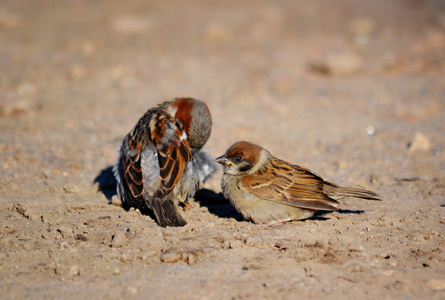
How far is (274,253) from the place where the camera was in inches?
196

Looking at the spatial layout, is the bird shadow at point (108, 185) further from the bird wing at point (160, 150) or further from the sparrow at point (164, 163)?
the bird wing at point (160, 150)

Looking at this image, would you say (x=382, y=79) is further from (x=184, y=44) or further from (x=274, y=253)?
(x=274, y=253)

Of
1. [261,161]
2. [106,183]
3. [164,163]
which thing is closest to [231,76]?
[106,183]

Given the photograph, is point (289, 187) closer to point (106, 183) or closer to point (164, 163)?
point (164, 163)

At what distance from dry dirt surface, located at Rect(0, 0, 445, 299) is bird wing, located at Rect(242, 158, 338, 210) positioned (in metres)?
0.29

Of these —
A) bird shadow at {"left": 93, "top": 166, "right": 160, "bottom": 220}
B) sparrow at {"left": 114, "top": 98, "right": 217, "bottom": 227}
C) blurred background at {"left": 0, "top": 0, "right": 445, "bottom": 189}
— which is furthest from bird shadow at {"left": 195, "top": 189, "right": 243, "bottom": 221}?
blurred background at {"left": 0, "top": 0, "right": 445, "bottom": 189}

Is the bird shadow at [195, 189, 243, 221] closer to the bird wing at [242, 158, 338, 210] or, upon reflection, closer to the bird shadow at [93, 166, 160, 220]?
the bird wing at [242, 158, 338, 210]

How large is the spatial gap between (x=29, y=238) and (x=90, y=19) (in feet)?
42.5

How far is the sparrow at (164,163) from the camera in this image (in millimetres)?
6031

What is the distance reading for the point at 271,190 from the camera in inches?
231

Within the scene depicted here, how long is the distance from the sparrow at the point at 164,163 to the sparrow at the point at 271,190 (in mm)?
582

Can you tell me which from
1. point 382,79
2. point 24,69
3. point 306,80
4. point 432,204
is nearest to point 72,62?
point 24,69

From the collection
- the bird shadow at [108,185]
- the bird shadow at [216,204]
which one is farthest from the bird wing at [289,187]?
the bird shadow at [108,185]

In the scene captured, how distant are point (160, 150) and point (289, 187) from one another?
163 cm
